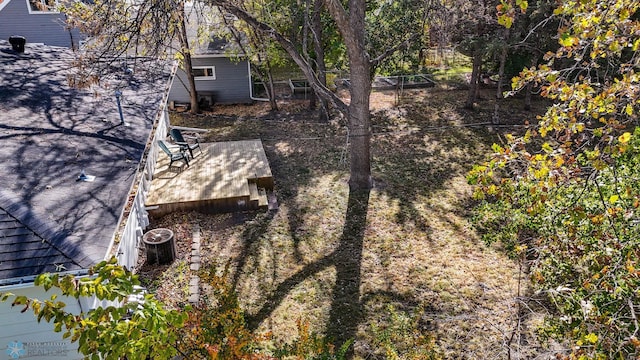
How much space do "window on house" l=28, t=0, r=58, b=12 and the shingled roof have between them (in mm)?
5209

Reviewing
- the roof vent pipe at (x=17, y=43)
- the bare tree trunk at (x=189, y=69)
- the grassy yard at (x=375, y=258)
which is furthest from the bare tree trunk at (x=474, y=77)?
the roof vent pipe at (x=17, y=43)

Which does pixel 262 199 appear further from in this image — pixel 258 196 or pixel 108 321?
pixel 108 321

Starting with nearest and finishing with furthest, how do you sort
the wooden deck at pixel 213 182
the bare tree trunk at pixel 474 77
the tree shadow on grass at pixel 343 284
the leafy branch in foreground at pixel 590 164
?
the leafy branch in foreground at pixel 590 164 → the tree shadow on grass at pixel 343 284 → the wooden deck at pixel 213 182 → the bare tree trunk at pixel 474 77

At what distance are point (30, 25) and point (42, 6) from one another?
2.60 feet

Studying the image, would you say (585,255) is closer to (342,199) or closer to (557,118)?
(557,118)

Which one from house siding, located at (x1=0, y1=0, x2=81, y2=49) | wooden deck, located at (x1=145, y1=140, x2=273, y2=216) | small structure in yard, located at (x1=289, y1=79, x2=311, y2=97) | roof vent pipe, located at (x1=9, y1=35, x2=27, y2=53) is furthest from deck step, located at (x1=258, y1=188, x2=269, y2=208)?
house siding, located at (x1=0, y1=0, x2=81, y2=49)

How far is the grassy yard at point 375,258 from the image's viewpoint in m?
6.25

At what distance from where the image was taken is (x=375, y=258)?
804cm

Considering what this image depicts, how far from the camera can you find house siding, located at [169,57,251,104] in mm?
17281

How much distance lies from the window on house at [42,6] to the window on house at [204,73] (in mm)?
5080

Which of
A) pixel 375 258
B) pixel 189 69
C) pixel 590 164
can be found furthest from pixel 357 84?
pixel 189 69

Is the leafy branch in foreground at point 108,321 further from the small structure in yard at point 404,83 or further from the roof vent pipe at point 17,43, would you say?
the small structure in yard at point 404,83

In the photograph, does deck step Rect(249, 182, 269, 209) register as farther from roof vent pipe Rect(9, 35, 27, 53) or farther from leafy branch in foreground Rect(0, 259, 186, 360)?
leafy branch in foreground Rect(0, 259, 186, 360)

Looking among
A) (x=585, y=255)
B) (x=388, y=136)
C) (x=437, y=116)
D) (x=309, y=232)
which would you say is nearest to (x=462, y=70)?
(x=437, y=116)
